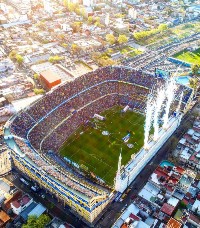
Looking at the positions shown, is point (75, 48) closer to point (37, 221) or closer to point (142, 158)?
point (142, 158)

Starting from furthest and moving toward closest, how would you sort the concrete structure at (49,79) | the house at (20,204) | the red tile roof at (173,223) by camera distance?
the concrete structure at (49,79) < the house at (20,204) < the red tile roof at (173,223)

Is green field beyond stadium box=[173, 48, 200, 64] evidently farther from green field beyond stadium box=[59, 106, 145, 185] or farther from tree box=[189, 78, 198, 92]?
green field beyond stadium box=[59, 106, 145, 185]

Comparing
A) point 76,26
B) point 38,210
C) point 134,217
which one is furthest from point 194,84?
point 76,26

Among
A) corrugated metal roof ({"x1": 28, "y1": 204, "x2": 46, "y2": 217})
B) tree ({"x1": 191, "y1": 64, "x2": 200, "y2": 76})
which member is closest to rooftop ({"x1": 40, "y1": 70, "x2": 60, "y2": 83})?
corrugated metal roof ({"x1": 28, "y1": 204, "x2": 46, "y2": 217})

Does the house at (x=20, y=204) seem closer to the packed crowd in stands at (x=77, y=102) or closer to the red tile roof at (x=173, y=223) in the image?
the packed crowd in stands at (x=77, y=102)

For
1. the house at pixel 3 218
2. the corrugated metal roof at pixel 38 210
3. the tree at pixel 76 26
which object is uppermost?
the tree at pixel 76 26

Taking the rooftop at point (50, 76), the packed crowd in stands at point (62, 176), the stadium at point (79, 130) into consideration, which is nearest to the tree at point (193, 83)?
the stadium at point (79, 130)
